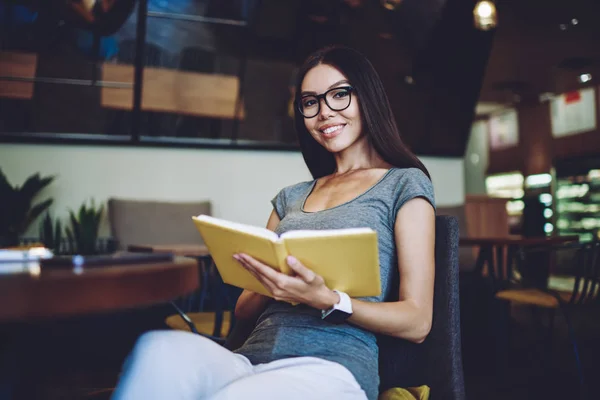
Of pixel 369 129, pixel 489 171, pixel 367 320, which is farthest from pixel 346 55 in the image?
pixel 489 171

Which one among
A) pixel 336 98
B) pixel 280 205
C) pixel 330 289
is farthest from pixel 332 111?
pixel 330 289

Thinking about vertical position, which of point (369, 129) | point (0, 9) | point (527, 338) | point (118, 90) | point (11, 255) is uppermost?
point (0, 9)

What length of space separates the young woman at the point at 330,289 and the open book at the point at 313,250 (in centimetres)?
2

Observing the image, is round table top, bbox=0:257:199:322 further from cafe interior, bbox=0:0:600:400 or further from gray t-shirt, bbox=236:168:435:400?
cafe interior, bbox=0:0:600:400

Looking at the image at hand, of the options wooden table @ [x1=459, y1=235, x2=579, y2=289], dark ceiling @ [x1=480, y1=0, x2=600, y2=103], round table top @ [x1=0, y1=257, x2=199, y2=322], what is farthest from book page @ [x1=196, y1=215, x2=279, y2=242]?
dark ceiling @ [x1=480, y1=0, x2=600, y2=103]

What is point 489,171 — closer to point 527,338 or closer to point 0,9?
point 527,338

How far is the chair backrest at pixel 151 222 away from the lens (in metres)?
4.12

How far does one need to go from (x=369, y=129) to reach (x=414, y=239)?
379 millimetres

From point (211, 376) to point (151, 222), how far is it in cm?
345

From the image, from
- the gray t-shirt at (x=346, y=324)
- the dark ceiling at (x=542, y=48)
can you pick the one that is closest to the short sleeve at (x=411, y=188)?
the gray t-shirt at (x=346, y=324)

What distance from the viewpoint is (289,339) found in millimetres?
1113

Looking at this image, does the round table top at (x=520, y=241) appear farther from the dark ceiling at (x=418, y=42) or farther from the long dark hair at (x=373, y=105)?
the long dark hair at (x=373, y=105)

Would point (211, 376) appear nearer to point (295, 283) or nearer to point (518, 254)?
point (295, 283)

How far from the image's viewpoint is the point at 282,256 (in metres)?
0.91
